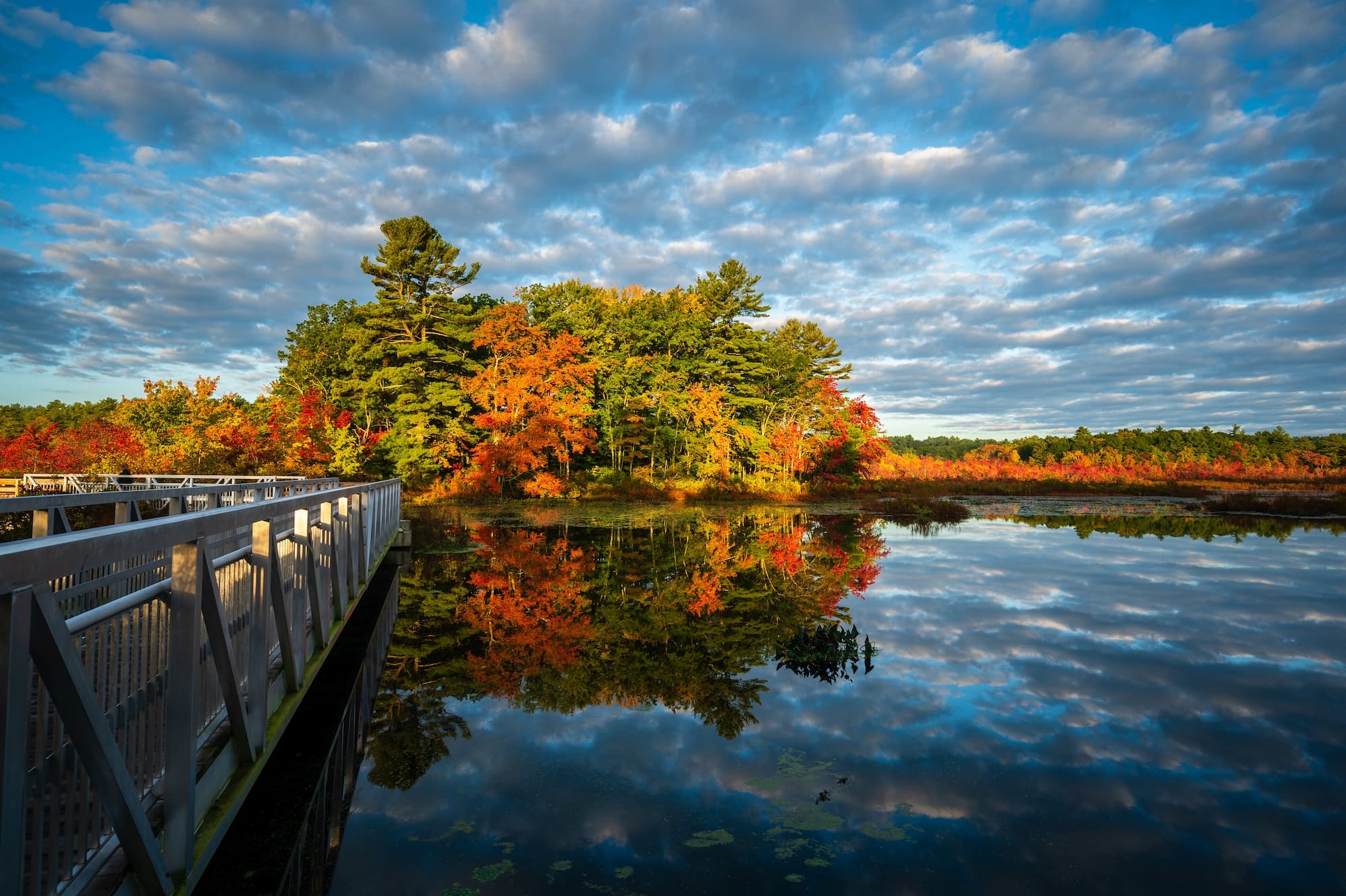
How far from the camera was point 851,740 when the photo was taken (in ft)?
18.5

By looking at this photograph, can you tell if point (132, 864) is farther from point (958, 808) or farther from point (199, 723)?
point (958, 808)

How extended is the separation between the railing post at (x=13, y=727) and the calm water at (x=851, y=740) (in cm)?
214

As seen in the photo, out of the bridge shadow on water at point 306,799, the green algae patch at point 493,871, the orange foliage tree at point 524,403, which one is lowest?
the green algae patch at point 493,871

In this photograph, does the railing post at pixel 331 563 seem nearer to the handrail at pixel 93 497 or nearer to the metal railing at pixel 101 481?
the handrail at pixel 93 497

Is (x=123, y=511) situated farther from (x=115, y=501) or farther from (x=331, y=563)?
(x=331, y=563)

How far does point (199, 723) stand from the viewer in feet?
11.3

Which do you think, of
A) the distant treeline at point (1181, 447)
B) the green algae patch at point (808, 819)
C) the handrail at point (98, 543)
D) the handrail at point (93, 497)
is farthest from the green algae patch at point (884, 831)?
the distant treeline at point (1181, 447)

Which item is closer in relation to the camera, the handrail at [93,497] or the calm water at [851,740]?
the calm water at [851,740]

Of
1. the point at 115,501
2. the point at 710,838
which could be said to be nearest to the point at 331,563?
the point at 115,501

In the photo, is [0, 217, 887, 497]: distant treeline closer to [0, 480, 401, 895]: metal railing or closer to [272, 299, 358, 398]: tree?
[272, 299, 358, 398]: tree

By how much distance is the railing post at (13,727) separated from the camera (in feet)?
5.46

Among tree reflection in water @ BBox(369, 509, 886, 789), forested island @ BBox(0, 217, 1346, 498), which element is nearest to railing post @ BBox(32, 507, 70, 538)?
tree reflection in water @ BBox(369, 509, 886, 789)

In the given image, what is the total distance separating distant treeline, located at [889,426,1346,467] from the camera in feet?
234

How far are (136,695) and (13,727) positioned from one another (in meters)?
1.33
